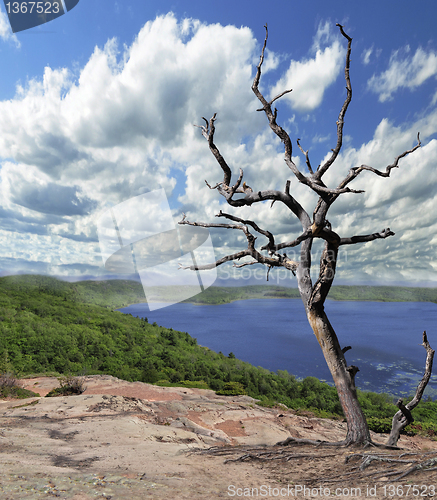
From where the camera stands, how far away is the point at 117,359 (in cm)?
3550

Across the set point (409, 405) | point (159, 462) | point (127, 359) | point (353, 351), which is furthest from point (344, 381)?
point (353, 351)

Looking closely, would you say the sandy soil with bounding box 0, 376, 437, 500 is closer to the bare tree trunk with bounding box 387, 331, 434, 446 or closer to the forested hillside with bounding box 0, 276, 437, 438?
the bare tree trunk with bounding box 387, 331, 434, 446

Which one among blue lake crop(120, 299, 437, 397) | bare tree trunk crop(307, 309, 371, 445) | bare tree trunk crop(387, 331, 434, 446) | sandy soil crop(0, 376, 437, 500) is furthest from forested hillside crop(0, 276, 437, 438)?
blue lake crop(120, 299, 437, 397)

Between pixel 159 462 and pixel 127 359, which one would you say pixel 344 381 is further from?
pixel 127 359

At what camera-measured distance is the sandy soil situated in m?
3.27

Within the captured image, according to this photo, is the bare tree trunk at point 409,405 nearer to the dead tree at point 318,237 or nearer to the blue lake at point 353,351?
the dead tree at point 318,237

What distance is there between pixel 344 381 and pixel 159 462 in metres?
3.65

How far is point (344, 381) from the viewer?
508 centimetres

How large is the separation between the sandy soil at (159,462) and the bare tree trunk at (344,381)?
0.38 metres

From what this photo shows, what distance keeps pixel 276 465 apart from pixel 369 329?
4998 inches

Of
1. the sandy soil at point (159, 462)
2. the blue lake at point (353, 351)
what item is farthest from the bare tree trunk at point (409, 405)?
the blue lake at point (353, 351)

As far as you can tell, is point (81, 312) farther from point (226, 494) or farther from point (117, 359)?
point (226, 494)

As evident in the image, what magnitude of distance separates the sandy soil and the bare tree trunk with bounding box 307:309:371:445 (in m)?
0.38

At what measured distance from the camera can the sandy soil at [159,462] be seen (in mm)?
3266
